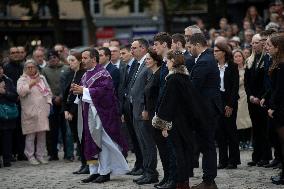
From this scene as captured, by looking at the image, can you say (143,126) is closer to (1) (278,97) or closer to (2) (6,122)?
(1) (278,97)

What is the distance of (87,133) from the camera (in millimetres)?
11500

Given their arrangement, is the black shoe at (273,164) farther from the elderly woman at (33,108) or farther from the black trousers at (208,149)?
the elderly woman at (33,108)

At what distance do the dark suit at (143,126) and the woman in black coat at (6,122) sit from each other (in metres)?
3.70

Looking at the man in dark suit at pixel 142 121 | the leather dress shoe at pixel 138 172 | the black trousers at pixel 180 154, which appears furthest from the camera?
the leather dress shoe at pixel 138 172

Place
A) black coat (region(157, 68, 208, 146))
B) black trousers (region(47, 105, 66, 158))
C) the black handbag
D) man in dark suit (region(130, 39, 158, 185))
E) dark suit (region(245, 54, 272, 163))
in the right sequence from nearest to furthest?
black coat (region(157, 68, 208, 146)), man in dark suit (region(130, 39, 158, 185)), dark suit (region(245, 54, 272, 163)), the black handbag, black trousers (region(47, 105, 66, 158))

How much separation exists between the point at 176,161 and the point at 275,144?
2241 millimetres

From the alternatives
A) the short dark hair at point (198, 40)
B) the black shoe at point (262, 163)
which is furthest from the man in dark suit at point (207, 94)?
the black shoe at point (262, 163)

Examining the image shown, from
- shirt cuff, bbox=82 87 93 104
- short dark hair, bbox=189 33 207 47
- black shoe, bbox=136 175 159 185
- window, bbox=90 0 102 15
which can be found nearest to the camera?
short dark hair, bbox=189 33 207 47

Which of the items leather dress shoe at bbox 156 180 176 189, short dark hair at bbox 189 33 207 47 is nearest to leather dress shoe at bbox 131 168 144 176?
leather dress shoe at bbox 156 180 176 189

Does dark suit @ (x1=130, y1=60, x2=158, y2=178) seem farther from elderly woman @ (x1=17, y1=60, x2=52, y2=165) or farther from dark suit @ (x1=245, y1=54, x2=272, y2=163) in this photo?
elderly woman @ (x1=17, y1=60, x2=52, y2=165)

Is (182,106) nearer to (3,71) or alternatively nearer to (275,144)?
(275,144)

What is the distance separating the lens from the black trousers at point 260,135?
12.9 meters

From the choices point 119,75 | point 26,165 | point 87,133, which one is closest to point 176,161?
point 87,133

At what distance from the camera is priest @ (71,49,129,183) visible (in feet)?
37.6
